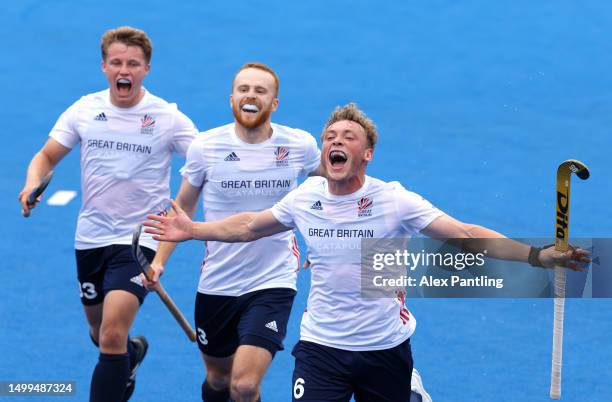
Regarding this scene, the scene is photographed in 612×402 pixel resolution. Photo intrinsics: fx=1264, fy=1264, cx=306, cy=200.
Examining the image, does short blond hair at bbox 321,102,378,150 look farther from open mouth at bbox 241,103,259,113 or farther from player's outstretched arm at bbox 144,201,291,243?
open mouth at bbox 241,103,259,113

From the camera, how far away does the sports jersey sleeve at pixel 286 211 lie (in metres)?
7.18

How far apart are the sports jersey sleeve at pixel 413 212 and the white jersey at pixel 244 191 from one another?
1297mm

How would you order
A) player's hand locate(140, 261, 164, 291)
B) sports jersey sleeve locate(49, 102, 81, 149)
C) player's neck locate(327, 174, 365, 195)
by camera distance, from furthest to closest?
1. sports jersey sleeve locate(49, 102, 81, 149)
2. player's hand locate(140, 261, 164, 291)
3. player's neck locate(327, 174, 365, 195)

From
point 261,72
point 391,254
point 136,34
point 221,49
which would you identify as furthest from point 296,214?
point 221,49

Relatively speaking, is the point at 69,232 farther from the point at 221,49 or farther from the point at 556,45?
the point at 556,45

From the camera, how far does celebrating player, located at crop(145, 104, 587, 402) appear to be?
695 cm

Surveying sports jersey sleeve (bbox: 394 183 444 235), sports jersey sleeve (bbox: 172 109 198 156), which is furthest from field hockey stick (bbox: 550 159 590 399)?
sports jersey sleeve (bbox: 172 109 198 156)

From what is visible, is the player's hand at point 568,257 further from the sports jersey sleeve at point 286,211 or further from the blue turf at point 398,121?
the blue turf at point 398,121

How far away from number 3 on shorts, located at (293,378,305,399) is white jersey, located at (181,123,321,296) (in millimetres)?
1120

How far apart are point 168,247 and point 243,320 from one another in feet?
2.17

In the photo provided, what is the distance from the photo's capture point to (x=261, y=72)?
26.6ft

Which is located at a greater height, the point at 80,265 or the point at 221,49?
the point at 221,49

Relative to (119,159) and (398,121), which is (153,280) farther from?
(398,121)

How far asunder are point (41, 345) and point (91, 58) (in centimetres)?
788
